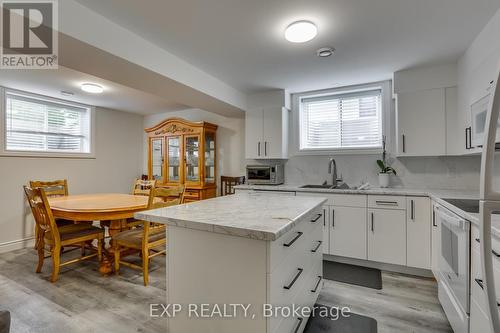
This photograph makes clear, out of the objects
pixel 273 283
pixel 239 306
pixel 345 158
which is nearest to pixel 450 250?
pixel 273 283

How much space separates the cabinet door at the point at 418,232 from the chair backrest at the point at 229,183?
7.83ft

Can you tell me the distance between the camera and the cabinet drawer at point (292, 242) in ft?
3.76

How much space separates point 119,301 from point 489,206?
8.44ft

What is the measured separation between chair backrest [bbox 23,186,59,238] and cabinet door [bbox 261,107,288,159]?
263cm

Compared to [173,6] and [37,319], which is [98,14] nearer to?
[173,6]

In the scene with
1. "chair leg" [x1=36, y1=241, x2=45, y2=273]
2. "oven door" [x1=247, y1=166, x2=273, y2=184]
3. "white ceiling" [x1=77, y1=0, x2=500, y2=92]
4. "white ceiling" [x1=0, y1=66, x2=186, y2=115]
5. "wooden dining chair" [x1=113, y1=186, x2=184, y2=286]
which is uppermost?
"white ceiling" [x1=77, y1=0, x2=500, y2=92]

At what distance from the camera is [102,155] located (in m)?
4.71

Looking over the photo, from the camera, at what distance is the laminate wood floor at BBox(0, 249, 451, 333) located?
1850 mm

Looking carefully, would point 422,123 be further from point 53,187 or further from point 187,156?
point 53,187

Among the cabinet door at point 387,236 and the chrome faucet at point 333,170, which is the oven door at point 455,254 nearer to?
the cabinet door at point 387,236

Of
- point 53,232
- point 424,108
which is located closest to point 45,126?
point 53,232

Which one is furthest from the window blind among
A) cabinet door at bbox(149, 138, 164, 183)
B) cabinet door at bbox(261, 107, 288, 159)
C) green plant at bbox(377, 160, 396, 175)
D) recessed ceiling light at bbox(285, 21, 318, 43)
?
green plant at bbox(377, 160, 396, 175)

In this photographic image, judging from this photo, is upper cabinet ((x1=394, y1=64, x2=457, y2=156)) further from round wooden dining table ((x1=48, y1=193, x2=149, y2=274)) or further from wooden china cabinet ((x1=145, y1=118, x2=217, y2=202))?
round wooden dining table ((x1=48, y1=193, x2=149, y2=274))

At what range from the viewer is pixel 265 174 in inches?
143
